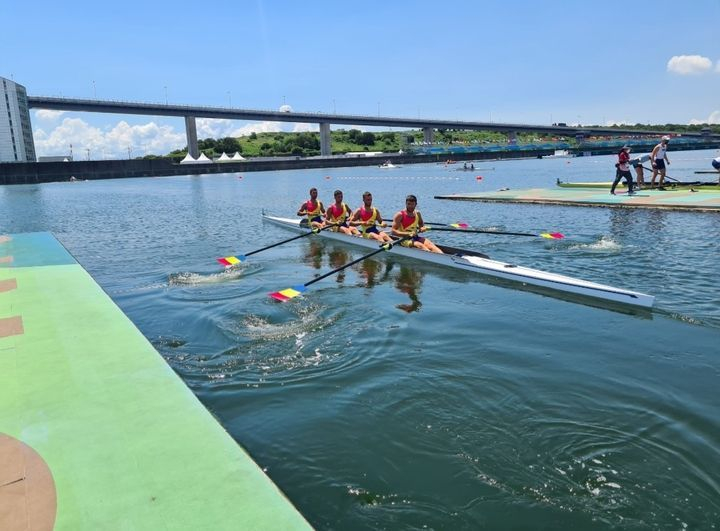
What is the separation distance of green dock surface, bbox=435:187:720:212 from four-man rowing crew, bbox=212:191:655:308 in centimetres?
815

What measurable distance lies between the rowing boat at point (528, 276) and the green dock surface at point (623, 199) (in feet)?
38.9

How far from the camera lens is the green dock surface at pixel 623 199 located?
19.8 m

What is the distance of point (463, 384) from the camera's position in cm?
681

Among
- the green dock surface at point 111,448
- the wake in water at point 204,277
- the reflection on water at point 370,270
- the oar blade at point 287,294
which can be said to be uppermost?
the green dock surface at point 111,448

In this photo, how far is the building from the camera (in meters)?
115

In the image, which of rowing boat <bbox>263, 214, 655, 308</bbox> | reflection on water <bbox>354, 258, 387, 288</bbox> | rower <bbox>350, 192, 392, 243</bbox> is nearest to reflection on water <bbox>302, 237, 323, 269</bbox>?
reflection on water <bbox>354, 258, 387, 288</bbox>

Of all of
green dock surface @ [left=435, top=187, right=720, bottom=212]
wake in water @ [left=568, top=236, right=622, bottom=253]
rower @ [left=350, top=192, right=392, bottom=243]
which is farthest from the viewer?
green dock surface @ [left=435, top=187, right=720, bottom=212]

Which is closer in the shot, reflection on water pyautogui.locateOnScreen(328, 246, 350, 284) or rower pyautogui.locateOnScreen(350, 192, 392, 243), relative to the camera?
reflection on water pyautogui.locateOnScreen(328, 246, 350, 284)

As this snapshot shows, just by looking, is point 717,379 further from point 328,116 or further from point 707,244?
point 328,116

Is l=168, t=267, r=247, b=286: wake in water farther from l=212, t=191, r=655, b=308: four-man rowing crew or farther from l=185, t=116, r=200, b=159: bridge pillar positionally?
l=185, t=116, r=200, b=159: bridge pillar

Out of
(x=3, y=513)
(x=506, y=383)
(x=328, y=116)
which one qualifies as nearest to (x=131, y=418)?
(x=3, y=513)

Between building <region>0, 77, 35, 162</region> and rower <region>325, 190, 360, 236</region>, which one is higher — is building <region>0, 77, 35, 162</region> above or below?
above

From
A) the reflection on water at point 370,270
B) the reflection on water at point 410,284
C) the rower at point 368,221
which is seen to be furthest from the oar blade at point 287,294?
the rower at point 368,221

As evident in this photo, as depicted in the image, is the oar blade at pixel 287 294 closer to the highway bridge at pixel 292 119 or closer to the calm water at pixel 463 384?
the calm water at pixel 463 384
